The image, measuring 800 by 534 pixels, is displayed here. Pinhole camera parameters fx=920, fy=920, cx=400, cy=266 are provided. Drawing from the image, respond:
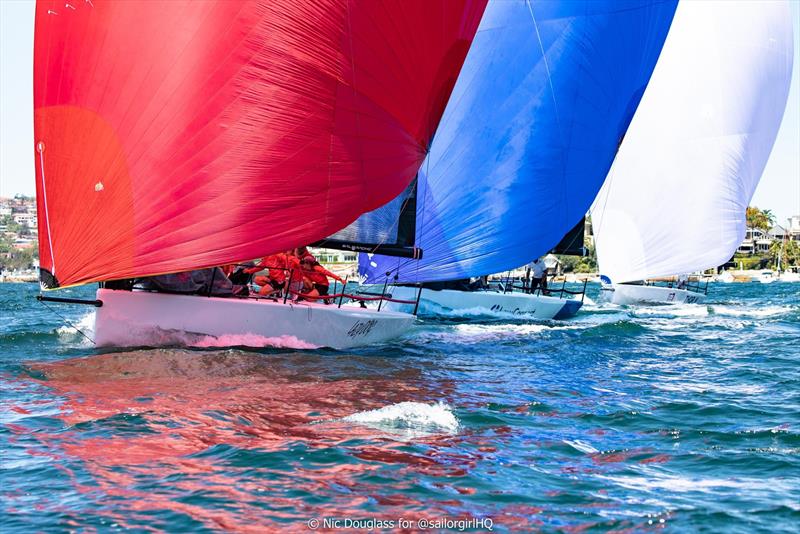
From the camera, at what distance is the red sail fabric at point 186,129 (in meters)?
12.2

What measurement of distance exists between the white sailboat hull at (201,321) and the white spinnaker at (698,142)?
19.0 m

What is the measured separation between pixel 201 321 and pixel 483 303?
12.5m

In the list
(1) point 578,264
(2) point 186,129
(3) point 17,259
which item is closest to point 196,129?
(2) point 186,129

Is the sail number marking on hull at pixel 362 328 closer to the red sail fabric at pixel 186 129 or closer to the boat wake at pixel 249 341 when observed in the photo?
the boat wake at pixel 249 341

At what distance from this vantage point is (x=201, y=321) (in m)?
14.1

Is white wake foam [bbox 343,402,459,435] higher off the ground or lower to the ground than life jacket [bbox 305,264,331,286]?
lower

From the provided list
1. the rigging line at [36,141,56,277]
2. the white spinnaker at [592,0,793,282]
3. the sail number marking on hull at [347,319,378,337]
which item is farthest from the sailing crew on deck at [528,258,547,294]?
the rigging line at [36,141,56,277]

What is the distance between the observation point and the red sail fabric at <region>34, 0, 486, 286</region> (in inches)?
481

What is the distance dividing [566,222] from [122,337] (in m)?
13.0

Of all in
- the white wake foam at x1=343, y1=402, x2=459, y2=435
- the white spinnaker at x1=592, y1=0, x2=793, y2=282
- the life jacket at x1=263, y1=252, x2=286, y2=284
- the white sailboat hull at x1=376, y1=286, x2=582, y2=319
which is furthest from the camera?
the white spinnaker at x1=592, y1=0, x2=793, y2=282

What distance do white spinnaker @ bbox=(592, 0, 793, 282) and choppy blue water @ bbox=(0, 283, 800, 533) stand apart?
1670 cm

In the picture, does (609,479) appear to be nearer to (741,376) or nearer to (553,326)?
(741,376)

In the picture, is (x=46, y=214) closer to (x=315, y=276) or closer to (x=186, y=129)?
(x=186, y=129)

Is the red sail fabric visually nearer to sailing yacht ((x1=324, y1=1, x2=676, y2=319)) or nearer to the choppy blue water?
the choppy blue water
